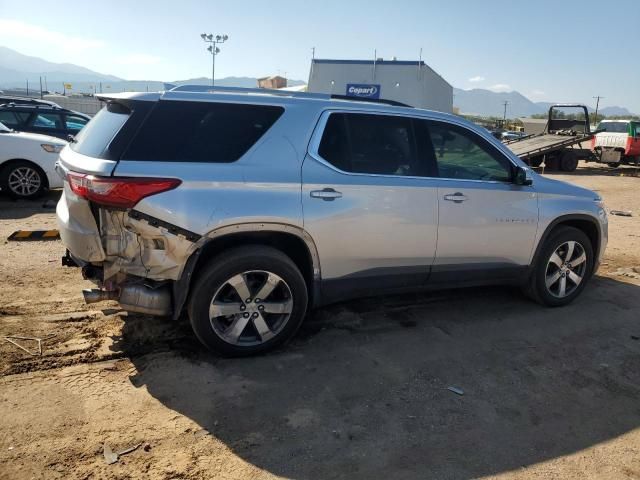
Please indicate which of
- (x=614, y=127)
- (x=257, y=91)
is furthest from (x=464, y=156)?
(x=614, y=127)

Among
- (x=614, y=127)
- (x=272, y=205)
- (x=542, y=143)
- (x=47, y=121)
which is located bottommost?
(x=272, y=205)

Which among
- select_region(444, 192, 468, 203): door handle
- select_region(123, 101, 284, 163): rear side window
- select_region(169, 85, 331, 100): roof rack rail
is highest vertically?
select_region(169, 85, 331, 100): roof rack rail

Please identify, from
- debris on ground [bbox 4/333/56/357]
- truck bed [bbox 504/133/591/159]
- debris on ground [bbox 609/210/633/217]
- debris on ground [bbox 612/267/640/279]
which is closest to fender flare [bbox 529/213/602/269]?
debris on ground [bbox 612/267/640/279]

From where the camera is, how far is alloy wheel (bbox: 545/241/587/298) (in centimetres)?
495

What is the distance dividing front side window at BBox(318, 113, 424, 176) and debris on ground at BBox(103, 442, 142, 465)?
228 centimetres

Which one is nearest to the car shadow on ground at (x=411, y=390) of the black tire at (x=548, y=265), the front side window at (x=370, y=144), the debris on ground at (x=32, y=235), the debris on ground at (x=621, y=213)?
the black tire at (x=548, y=265)

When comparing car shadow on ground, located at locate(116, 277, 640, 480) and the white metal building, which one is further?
the white metal building

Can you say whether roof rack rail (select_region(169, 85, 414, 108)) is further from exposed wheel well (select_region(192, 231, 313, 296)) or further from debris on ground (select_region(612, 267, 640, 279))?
debris on ground (select_region(612, 267, 640, 279))

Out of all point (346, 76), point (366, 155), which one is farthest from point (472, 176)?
point (346, 76)

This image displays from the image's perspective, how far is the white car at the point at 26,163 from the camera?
28.1ft

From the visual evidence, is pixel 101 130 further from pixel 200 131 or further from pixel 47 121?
pixel 47 121

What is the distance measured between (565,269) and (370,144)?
248 centimetres

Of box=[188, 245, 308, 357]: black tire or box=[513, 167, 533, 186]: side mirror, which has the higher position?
box=[513, 167, 533, 186]: side mirror

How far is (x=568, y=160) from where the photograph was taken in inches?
800
